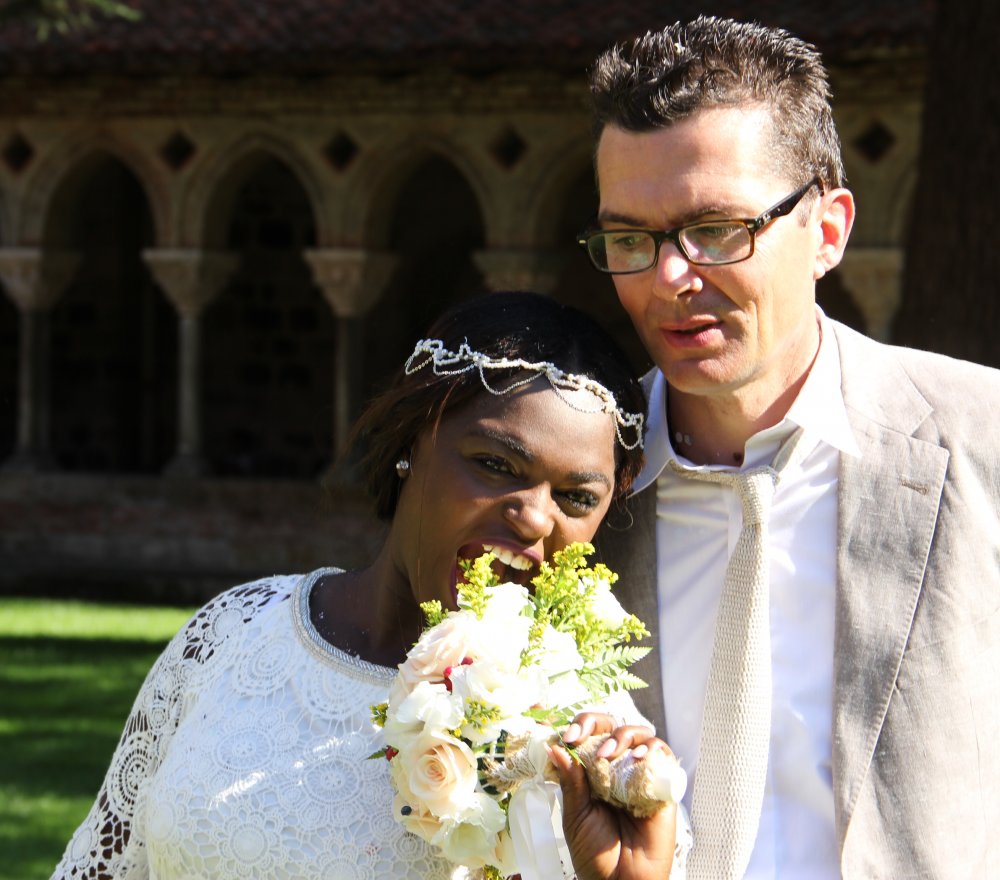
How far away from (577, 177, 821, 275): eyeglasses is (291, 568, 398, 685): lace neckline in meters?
0.73

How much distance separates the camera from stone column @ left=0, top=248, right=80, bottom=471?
15680 mm

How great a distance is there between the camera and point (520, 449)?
2723 mm

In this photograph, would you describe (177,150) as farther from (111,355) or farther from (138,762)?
(138,762)

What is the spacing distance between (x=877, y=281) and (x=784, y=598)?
35.8 feet

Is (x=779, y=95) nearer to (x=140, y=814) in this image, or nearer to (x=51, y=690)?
(x=140, y=814)

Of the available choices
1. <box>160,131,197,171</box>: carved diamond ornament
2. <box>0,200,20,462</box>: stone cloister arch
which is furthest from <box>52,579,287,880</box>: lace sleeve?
<box>0,200,20,462</box>: stone cloister arch

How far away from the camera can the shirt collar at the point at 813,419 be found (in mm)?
3051

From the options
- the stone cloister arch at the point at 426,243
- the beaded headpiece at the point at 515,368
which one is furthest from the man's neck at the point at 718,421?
the stone cloister arch at the point at 426,243

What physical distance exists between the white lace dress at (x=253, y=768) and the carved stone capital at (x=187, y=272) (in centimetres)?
1236

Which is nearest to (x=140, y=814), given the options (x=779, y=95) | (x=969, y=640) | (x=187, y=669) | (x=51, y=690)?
(x=187, y=669)

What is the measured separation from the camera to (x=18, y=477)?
15500mm

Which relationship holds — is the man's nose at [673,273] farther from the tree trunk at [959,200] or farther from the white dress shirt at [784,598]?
the tree trunk at [959,200]

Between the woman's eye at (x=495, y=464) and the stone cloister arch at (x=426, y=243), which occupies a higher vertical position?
the woman's eye at (x=495, y=464)

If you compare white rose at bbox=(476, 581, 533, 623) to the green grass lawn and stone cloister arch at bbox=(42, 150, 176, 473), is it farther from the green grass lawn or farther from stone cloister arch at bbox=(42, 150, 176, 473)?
stone cloister arch at bbox=(42, 150, 176, 473)
